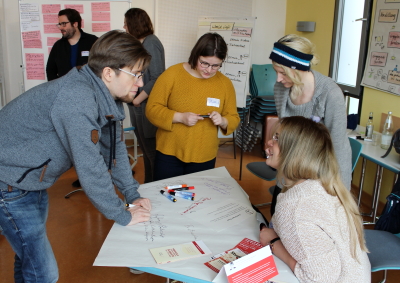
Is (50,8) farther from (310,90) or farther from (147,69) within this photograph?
(310,90)

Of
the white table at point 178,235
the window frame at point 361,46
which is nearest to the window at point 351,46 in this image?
the window frame at point 361,46

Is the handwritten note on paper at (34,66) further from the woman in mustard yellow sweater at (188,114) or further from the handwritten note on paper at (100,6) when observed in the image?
the woman in mustard yellow sweater at (188,114)

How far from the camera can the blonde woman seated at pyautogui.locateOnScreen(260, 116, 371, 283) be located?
114 cm

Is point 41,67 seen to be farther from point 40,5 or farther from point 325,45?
point 325,45

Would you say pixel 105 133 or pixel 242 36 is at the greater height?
pixel 242 36

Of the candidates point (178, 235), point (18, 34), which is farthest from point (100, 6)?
point (178, 235)

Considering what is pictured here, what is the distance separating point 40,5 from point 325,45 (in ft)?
11.4

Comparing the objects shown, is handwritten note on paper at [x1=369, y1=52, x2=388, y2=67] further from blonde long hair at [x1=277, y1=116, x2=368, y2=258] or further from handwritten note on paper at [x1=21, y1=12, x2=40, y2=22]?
handwritten note on paper at [x1=21, y1=12, x2=40, y2=22]

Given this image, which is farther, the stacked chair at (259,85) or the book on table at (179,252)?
the stacked chair at (259,85)

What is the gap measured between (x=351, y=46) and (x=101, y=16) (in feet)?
9.83

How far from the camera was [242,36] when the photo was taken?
14.2ft

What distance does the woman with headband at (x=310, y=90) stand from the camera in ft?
6.03

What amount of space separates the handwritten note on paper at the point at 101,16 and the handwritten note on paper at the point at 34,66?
0.81 metres

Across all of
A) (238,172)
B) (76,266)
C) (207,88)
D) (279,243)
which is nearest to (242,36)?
(238,172)
